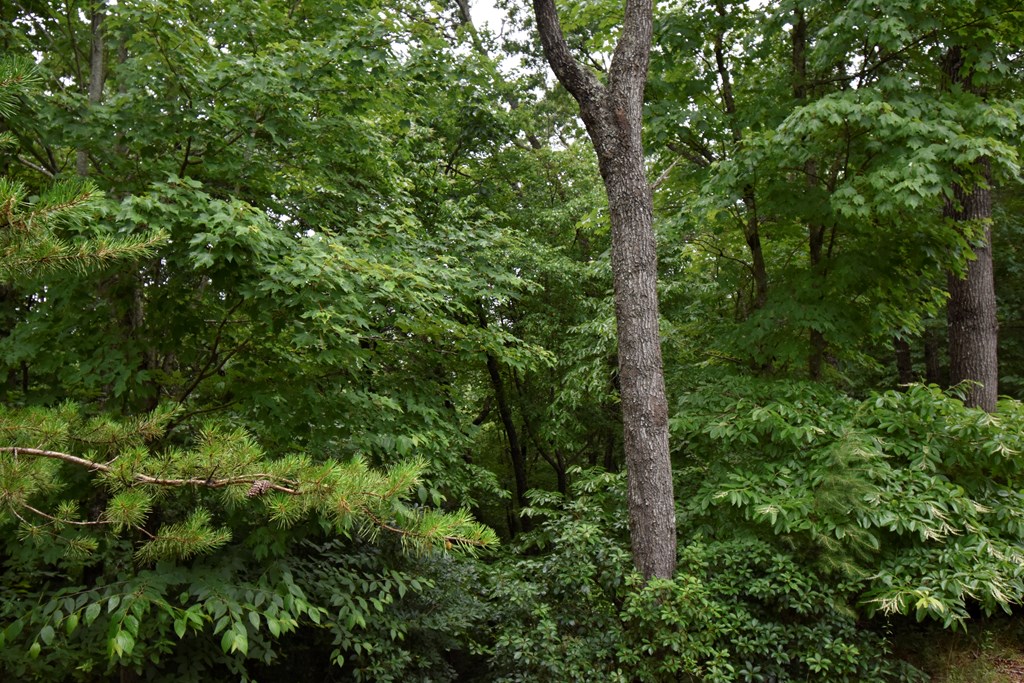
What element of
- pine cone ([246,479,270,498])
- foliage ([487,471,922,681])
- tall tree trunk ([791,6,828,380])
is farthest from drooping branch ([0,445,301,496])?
tall tree trunk ([791,6,828,380])

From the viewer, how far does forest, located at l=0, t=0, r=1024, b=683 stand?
3.43 m

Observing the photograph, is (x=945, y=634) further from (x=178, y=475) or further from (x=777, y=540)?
(x=178, y=475)

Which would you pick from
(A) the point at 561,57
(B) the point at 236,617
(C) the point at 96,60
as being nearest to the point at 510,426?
(A) the point at 561,57

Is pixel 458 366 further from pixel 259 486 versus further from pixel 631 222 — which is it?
pixel 259 486

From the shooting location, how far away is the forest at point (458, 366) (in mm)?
3432

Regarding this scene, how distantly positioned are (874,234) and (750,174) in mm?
1226

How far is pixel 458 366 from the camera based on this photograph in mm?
5742

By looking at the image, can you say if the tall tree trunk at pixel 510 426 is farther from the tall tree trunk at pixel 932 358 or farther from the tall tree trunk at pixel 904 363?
the tall tree trunk at pixel 932 358

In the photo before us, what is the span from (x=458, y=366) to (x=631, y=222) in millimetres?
2030

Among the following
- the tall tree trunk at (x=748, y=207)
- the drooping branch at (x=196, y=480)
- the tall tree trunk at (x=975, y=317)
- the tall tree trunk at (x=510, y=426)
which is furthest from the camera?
the tall tree trunk at (x=510, y=426)

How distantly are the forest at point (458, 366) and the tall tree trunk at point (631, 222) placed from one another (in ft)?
0.08

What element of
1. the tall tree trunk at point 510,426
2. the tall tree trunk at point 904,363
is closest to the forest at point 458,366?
the tall tree trunk at point 510,426

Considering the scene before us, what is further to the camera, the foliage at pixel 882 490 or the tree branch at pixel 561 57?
the tree branch at pixel 561 57

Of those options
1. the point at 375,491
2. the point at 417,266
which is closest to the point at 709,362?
the point at 417,266
